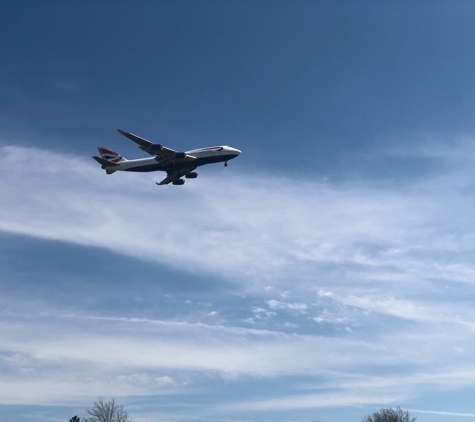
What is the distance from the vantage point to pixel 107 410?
86.6m

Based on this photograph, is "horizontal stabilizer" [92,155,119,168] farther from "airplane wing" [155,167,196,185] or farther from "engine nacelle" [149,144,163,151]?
"engine nacelle" [149,144,163,151]

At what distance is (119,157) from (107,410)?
43.4 metres

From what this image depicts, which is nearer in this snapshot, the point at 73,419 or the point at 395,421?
the point at 73,419

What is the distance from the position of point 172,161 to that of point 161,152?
2901 mm

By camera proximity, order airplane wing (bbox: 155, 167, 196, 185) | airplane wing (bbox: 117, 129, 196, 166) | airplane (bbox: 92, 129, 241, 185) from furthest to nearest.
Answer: airplane wing (bbox: 155, 167, 196, 185) → airplane (bbox: 92, 129, 241, 185) → airplane wing (bbox: 117, 129, 196, 166)

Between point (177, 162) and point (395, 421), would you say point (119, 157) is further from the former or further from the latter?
point (395, 421)

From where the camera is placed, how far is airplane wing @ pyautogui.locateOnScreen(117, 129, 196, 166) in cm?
8412

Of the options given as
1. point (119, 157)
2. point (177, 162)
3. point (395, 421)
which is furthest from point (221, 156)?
point (395, 421)

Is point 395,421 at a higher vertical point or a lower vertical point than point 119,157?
lower

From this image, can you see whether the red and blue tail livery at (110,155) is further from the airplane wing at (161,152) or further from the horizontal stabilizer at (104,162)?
the airplane wing at (161,152)

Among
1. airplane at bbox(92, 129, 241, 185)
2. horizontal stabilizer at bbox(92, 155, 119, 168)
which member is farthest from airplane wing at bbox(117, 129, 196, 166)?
horizontal stabilizer at bbox(92, 155, 119, 168)

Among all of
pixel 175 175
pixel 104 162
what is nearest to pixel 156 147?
pixel 175 175

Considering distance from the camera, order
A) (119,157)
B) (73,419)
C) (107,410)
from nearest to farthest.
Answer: (73,419) → (107,410) → (119,157)

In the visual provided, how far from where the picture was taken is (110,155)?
98.3 metres
